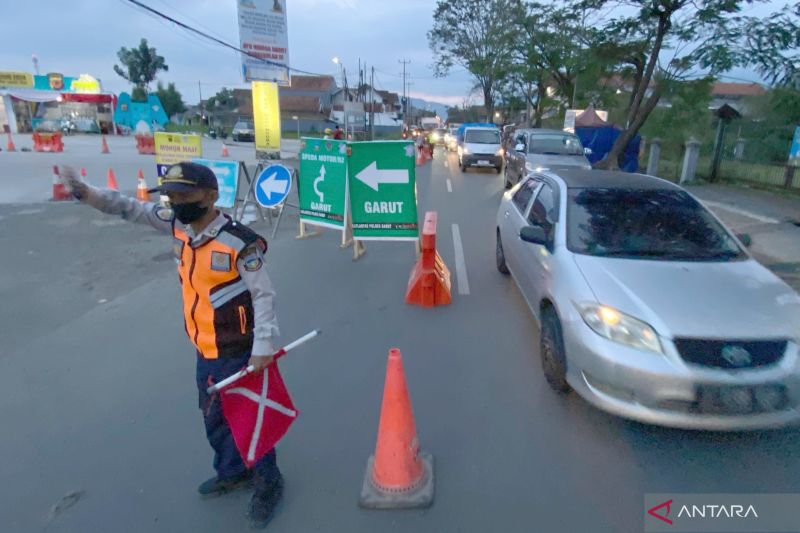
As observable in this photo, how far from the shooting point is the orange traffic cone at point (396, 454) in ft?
8.66

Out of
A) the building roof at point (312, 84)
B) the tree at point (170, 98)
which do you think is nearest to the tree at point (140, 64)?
the tree at point (170, 98)

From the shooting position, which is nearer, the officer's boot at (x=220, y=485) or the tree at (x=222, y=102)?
the officer's boot at (x=220, y=485)

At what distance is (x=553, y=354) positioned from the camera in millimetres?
3518

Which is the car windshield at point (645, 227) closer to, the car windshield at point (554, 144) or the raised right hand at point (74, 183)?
the raised right hand at point (74, 183)

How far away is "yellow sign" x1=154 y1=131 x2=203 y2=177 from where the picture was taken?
32.9 feet

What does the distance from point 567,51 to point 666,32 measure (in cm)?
677

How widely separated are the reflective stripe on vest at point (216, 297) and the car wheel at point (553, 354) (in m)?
2.10

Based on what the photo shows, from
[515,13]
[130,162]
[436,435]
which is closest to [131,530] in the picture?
[436,435]

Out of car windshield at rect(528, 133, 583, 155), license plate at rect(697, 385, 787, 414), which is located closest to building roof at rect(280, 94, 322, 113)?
car windshield at rect(528, 133, 583, 155)

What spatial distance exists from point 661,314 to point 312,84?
76.0 metres

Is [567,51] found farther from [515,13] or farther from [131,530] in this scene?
[131,530]

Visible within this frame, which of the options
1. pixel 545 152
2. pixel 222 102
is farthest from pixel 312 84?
pixel 545 152

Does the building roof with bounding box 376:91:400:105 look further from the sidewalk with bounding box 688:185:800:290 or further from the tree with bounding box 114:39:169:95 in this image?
the sidewalk with bounding box 688:185:800:290

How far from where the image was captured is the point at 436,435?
125 inches
